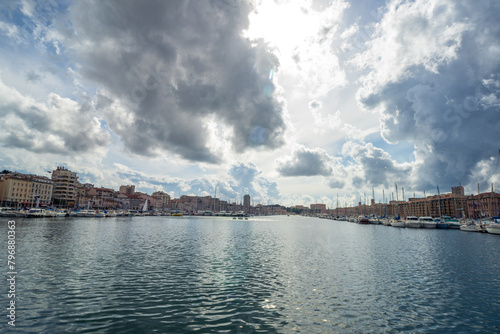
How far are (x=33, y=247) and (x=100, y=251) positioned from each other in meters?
8.98

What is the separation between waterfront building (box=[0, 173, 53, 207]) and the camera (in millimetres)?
154500

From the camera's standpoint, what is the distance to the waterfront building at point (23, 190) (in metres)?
154

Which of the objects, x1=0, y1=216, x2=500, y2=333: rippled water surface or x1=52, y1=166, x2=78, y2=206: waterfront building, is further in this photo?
x1=52, y1=166, x2=78, y2=206: waterfront building

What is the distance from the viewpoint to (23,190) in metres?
162

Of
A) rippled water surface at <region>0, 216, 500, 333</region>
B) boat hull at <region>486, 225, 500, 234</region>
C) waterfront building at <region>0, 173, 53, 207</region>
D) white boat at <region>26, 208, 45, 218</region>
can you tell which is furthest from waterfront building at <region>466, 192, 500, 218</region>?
waterfront building at <region>0, 173, 53, 207</region>

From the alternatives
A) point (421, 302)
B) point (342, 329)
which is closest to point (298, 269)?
point (421, 302)

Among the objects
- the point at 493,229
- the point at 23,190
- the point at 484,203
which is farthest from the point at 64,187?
the point at 484,203

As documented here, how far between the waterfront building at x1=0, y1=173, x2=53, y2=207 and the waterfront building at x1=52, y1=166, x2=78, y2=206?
9.52 metres

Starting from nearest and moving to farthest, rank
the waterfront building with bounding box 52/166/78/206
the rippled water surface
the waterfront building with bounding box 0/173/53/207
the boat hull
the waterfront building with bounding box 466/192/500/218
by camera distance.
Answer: the rippled water surface < the boat hull < the waterfront building with bounding box 0/173/53/207 < the waterfront building with bounding box 466/192/500/218 < the waterfront building with bounding box 52/166/78/206

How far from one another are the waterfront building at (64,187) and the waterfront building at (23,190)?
952 cm

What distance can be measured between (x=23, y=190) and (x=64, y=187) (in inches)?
1181

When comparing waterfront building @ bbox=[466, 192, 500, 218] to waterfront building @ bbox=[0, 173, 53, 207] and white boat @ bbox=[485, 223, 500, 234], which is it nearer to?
white boat @ bbox=[485, 223, 500, 234]

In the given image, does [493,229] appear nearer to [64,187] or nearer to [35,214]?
[35,214]

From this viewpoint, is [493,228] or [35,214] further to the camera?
[35,214]
